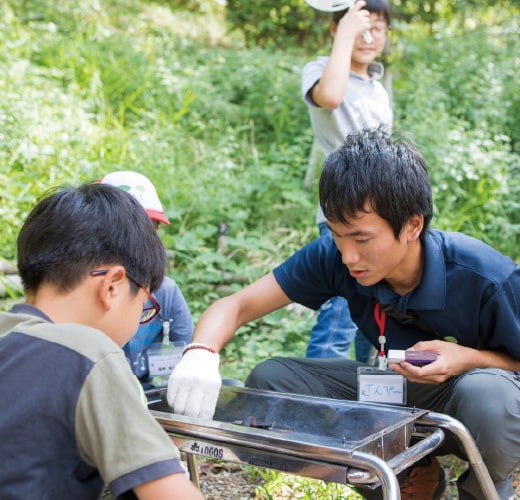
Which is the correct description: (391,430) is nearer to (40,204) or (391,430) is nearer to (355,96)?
(40,204)

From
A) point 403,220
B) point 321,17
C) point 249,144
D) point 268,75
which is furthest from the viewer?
point 321,17

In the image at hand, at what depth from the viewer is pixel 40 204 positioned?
1.42m

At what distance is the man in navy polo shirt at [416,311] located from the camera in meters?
1.78

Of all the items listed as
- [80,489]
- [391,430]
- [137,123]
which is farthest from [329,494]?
[137,123]

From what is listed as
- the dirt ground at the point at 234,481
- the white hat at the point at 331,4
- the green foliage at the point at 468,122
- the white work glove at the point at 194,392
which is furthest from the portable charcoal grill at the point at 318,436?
the green foliage at the point at 468,122

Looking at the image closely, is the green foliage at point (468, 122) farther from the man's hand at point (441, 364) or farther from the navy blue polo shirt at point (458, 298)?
the man's hand at point (441, 364)

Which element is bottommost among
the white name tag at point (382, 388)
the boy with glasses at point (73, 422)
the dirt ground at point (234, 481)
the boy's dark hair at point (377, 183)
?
the dirt ground at point (234, 481)

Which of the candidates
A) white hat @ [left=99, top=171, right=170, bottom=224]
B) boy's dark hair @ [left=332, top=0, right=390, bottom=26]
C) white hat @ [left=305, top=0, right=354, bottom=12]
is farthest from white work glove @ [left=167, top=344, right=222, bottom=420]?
boy's dark hair @ [left=332, top=0, right=390, bottom=26]

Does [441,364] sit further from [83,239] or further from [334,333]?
[334,333]

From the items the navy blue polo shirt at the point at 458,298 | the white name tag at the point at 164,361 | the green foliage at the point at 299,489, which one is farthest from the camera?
the white name tag at the point at 164,361

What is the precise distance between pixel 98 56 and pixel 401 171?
482cm

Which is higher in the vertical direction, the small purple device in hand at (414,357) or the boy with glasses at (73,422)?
the boy with glasses at (73,422)

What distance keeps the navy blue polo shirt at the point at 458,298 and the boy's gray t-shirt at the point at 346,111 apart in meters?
0.92

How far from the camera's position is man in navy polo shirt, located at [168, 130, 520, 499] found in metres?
1.78
